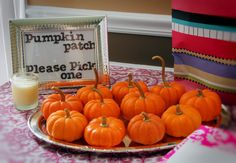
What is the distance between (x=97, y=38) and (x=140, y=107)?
291mm

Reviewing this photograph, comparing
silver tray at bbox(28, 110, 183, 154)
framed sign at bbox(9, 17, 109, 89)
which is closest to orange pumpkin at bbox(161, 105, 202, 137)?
silver tray at bbox(28, 110, 183, 154)

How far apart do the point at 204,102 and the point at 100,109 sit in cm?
20

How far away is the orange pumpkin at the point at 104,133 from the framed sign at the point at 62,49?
0.97ft

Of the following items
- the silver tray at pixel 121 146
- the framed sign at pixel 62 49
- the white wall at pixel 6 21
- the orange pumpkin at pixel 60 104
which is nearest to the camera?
the silver tray at pixel 121 146

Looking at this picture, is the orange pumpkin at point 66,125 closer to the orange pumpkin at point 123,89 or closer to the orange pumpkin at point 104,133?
the orange pumpkin at point 104,133

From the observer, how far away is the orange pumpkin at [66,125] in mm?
761

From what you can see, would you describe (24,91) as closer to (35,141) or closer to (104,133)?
(35,141)

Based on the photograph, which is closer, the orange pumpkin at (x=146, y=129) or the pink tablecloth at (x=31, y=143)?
the pink tablecloth at (x=31, y=143)

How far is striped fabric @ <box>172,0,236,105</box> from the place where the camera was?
0.86 metres

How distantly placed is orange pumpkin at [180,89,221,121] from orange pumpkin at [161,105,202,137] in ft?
0.11

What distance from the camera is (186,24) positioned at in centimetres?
94

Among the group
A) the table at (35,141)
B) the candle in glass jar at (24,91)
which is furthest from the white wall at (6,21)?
the candle in glass jar at (24,91)

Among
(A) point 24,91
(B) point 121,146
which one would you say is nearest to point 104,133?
(B) point 121,146

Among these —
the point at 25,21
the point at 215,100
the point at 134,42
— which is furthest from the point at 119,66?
the point at 215,100
